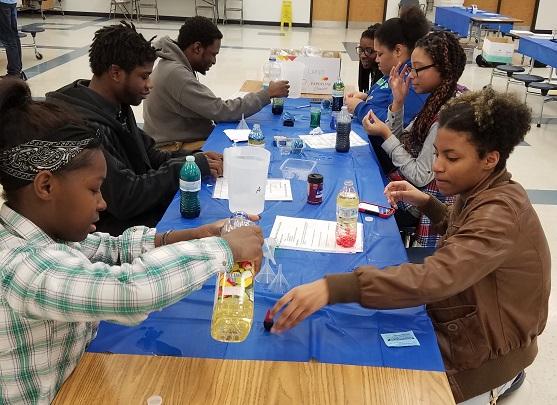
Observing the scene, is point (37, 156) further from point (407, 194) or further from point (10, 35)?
point (10, 35)

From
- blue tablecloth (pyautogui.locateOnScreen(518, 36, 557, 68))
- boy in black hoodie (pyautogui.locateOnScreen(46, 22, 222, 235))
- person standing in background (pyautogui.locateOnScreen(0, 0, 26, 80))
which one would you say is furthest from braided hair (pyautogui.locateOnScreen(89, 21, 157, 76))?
blue tablecloth (pyautogui.locateOnScreen(518, 36, 557, 68))

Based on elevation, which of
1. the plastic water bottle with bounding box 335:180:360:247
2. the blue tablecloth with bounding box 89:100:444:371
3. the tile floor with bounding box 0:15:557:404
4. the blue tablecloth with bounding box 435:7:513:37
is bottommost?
the tile floor with bounding box 0:15:557:404

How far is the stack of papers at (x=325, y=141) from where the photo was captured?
2.81 m

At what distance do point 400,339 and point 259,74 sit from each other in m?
6.85

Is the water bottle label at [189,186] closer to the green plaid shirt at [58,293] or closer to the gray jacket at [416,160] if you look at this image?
the green plaid shirt at [58,293]

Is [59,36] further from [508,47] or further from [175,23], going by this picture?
[508,47]

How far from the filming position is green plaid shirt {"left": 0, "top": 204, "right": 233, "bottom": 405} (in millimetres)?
957

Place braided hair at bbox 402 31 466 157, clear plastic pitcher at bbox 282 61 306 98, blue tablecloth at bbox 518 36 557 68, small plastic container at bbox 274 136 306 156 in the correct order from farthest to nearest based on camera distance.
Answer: blue tablecloth at bbox 518 36 557 68 → clear plastic pitcher at bbox 282 61 306 98 → small plastic container at bbox 274 136 306 156 → braided hair at bbox 402 31 466 157

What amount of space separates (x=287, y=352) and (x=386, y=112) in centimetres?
232

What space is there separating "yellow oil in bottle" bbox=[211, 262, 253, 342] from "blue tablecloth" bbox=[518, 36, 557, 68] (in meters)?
6.16

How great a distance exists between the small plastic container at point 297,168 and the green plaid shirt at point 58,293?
4.12ft

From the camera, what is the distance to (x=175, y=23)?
42.4 ft

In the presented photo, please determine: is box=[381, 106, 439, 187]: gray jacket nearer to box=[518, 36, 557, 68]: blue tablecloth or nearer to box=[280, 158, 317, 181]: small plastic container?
box=[280, 158, 317, 181]: small plastic container

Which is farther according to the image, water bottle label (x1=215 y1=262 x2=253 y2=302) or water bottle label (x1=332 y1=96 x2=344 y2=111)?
water bottle label (x1=332 y1=96 x2=344 y2=111)
